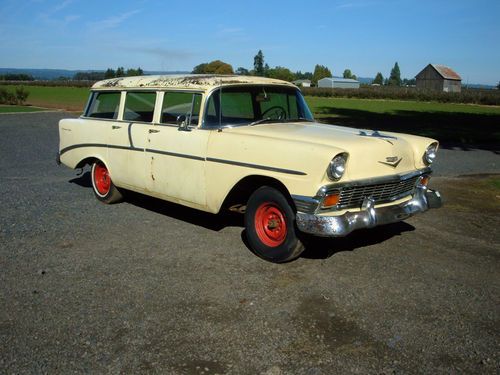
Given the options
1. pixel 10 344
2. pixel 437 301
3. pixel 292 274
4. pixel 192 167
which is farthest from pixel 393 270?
pixel 10 344

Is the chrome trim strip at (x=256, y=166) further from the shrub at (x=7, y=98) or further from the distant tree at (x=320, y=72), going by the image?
the distant tree at (x=320, y=72)

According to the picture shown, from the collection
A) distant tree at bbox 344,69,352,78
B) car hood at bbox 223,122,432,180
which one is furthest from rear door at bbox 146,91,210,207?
distant tree at bbox 344,69,352,78

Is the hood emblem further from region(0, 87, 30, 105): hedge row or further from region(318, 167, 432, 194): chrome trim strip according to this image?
region(0, 87, 30, 105): hedge row

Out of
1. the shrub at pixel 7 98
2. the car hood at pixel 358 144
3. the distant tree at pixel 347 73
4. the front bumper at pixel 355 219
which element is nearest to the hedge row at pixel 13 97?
the shrub at pixel 7 98

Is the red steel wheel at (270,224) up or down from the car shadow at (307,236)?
up

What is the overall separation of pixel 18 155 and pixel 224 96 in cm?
745

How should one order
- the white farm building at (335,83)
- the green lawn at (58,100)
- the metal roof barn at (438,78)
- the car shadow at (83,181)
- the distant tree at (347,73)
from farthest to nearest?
the distant tree at (347,73), the white farm building at (335,83), the metal roof barn at (438,78), the green lawn at (58,100), the car shadow at (83,181)

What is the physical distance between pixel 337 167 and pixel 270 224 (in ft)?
2.96

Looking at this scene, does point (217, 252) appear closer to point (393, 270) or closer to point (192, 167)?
Answer: point (192, 167)

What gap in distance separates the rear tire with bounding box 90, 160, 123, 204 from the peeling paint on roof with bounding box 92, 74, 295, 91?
1.12 metres

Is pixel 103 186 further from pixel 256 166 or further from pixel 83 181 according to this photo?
pixel 256 166

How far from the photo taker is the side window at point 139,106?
18.4 ft

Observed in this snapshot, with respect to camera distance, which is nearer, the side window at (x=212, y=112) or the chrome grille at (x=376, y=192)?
the chrome grille at (x=376, y=192)

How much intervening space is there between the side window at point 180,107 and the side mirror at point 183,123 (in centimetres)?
4
